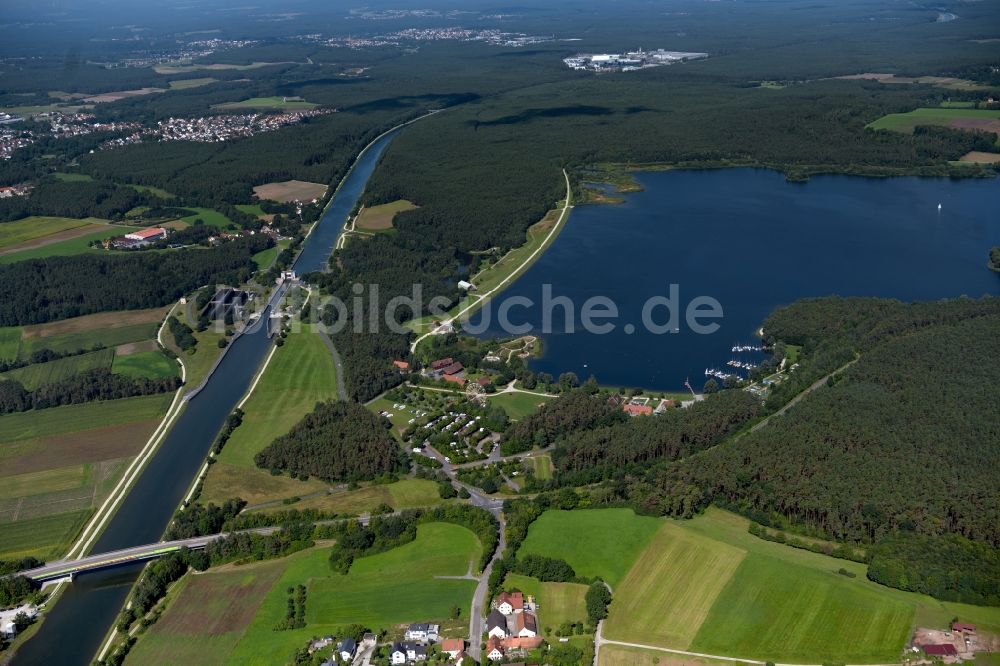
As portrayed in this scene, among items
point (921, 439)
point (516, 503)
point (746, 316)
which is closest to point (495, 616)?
point (516, 503)

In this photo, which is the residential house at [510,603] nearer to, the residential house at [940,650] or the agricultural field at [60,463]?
the residential house at [940,650]

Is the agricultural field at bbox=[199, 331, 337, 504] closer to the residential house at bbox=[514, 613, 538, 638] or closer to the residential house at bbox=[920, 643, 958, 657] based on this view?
the residential house at bbox=[514, 613, 538, 638]

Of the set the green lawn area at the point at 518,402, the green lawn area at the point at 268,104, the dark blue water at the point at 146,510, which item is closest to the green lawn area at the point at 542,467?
the green lawn area at the point at 518,402

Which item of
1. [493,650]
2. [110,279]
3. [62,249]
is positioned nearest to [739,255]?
[493,650]

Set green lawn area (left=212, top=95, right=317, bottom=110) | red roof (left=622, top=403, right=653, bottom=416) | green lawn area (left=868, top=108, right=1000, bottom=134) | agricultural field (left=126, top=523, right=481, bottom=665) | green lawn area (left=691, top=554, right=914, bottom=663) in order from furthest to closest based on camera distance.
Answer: green lawn area (left=212, top=95, right=317, bottom=110) → green lawn area (left=868, top=108, right=1000, bottom=134) → red roof (left=622, top=403, right=653, bottom=416) → agricultural field (left=126, top=523, right=481, bottom=665) → green lawn area (left=691, top=554, right=914, bottom=663)

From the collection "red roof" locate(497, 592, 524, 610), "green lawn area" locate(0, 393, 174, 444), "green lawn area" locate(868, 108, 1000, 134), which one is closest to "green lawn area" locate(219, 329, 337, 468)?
"green lawn area" locate(0, 393, 174, 444)

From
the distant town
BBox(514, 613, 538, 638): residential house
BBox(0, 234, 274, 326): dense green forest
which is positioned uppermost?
the distant town

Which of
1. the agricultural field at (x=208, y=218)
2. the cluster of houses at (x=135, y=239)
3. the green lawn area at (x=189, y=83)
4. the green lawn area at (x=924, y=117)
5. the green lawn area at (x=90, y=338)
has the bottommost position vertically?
the green lawn area at (x=90, y=338)
